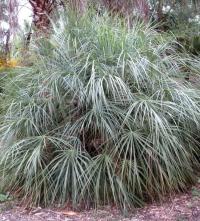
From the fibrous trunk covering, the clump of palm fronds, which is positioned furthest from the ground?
the fibrous trunk covering

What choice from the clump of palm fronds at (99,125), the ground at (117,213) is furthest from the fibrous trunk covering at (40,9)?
the ground at (117,213)

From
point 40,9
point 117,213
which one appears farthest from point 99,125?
point 40,9

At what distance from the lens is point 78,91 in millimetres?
4477

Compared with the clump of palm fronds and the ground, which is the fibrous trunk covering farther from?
the ground

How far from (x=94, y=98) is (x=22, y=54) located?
79.3 inches

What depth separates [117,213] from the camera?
4117 mm

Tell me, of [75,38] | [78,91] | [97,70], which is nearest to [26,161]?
[78,91]

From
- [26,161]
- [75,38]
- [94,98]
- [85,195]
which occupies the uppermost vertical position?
[75,38]

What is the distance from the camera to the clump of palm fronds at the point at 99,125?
4230mm

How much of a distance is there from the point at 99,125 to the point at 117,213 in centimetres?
95

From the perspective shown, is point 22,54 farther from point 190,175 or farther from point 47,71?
point 190,175

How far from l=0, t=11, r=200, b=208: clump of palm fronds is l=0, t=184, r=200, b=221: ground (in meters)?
0.12

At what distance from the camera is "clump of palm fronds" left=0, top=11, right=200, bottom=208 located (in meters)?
4.23

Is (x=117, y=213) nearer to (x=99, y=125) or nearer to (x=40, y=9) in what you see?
(x=99, y=125)
